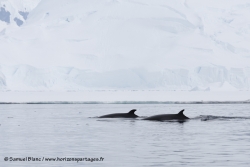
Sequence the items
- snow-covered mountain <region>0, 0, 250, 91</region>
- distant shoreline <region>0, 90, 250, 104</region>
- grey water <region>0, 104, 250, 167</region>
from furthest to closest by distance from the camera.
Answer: snow-covered mountain <region>0, 0, 250, 91</region> < distant shoreline <region>0, 90, 250, 104</region> < grey water <region>0, 104, 250, 167</region>

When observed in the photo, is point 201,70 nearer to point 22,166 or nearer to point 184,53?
point 184,53

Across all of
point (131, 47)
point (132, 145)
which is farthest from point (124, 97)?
point (132, 145)

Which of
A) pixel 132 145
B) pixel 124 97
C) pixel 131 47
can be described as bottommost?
pixel 124 97

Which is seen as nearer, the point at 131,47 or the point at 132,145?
the point at 132,145

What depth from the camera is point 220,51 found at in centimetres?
7644

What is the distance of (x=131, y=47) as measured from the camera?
78.6 m

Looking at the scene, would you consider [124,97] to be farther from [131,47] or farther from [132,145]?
[132,145]

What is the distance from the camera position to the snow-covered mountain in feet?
219

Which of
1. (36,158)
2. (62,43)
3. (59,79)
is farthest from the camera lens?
(62,43)

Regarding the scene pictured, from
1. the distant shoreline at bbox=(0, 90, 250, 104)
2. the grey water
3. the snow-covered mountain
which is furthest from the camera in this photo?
the snow-covered mountain

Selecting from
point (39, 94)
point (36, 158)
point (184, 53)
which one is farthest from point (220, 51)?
point (36, 158)

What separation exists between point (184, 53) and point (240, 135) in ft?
188

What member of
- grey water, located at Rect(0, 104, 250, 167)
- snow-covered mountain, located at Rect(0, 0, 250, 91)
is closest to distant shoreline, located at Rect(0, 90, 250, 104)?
snow-covered mountain, located at Rect(0, 0, 250, 91)

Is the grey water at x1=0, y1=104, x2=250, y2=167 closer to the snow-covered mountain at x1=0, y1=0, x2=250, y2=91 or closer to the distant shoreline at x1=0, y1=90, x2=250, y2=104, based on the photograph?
the distant shoreline at x1=0, y1=90, x2=250, y2=104
